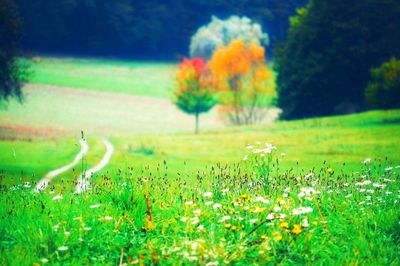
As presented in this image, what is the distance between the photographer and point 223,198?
310 inches

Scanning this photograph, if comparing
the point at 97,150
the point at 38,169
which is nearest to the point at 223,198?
the point at 38,169

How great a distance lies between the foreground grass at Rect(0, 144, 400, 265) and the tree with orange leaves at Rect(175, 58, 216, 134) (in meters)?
40.1

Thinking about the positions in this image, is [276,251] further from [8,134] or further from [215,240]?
[8,134]

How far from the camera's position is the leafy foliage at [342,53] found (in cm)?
4169

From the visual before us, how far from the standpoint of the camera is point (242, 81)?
5150 centimetres

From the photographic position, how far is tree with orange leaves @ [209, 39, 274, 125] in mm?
50844

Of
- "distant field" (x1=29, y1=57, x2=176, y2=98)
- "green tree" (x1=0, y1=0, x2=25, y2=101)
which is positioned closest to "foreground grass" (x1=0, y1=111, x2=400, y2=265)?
"green tree" (x1=0, y1=0, x2=25, y2=101)

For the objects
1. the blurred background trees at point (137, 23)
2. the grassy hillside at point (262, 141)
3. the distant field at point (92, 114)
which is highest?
the blurred background trees at point (137, 23)

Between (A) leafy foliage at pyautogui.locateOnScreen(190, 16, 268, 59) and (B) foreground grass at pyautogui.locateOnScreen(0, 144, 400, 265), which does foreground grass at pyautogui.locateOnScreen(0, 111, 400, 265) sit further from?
(A) leafy foliage at pyautogui.locateOnScreen(190, 16, 268, 59)

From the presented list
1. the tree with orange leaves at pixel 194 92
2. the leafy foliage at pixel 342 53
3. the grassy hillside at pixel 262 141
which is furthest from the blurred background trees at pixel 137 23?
the grassy hillside at pixel 262 141

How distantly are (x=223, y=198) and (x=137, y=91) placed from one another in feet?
185

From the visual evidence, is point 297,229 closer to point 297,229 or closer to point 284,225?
point 297,229

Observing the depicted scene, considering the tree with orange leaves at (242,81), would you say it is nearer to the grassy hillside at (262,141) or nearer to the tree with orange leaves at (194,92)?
the tree with orange leaves at (194,92)

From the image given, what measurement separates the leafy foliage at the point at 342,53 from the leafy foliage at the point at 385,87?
4.35m
